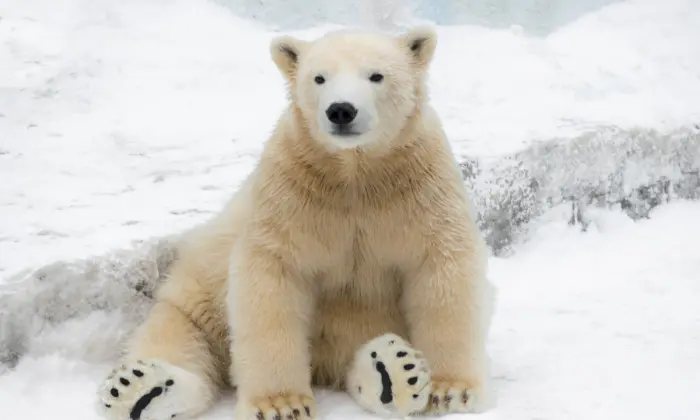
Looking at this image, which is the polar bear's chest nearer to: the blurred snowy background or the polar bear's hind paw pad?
the blurred snowy background

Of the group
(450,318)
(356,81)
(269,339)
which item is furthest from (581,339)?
(356,81)

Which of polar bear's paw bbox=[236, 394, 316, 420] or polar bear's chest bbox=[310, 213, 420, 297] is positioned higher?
polar bear's chest bbox=[310, 213, 420, 297]

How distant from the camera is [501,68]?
559 cm

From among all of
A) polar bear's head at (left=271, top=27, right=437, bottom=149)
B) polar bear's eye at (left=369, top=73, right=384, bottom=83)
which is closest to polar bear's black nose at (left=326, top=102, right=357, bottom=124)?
polar bear's head at (left=271, top=27, right=437, bottom=149)

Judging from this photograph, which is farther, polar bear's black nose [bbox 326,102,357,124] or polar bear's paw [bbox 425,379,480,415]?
polar bear's paw [bbox 425,379,480,415]

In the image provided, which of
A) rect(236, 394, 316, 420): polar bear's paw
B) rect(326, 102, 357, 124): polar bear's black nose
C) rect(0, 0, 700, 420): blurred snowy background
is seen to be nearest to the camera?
rect(326, 102, 357, 124): polar bear's black nose

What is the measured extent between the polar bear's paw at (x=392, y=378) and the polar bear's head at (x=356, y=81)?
54 cm

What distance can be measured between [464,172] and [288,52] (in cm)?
199

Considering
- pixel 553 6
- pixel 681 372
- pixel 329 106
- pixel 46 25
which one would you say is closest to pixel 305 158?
pixel 329 106

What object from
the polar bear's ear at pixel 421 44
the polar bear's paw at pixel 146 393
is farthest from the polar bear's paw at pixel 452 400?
the polar bear's ear at pixel 421 44

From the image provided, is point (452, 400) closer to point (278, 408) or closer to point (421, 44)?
point (278, 408)

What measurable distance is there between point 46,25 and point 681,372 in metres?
4.35

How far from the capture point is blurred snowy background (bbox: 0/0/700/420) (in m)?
2.48

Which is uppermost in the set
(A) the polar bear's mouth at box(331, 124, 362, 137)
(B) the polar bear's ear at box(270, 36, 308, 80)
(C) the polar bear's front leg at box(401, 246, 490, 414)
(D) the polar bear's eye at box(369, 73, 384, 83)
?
(B) the polar bear's ear at box(270, 36, 308, 80)
